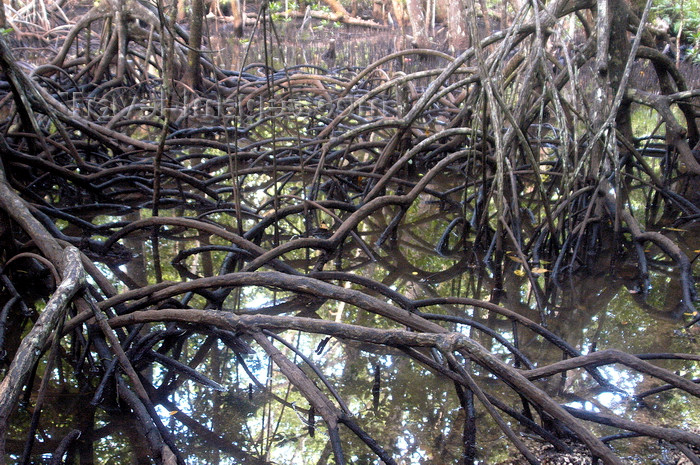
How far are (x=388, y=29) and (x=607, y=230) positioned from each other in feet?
50.1

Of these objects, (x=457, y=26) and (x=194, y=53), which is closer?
(x=194, y=53)

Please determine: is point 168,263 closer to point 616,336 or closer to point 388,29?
point 616,336

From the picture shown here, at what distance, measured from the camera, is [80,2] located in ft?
61.9

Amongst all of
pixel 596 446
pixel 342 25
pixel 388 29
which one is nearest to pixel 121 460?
pixel 596 446

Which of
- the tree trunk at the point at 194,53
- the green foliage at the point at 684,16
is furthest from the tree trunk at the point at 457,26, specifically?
the tree trunk at the point at 194,53

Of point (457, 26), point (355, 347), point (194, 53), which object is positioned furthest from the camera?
point (457, 26)

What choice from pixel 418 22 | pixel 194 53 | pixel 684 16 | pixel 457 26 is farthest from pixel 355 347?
pixel 684 16

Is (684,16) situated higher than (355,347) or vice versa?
(684,16)

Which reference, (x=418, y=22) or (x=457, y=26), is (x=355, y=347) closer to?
(x=418, y=22)

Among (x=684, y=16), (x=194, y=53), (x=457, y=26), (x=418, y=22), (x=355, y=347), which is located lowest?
(x=355, y=347)

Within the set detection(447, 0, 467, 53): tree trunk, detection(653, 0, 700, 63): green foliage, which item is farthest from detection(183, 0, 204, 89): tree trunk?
detection(653, 0, 700, 63): green foliage

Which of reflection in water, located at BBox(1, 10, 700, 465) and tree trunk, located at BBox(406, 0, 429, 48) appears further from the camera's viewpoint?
tree trunk, located at BBox(406, 0, 429, 48)

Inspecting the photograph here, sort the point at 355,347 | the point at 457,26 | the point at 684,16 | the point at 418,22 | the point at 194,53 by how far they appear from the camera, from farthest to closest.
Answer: the point at 457,26 → the point at 684,16 → the point at 418,22 → the point at 194,53 → the point at 355,347

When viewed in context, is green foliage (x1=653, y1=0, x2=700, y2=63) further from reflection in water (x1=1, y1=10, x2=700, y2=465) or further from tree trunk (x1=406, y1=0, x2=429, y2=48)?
reflection in water (x1=1, y1=10, x2=700, y2=465)
